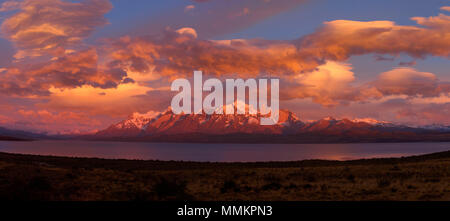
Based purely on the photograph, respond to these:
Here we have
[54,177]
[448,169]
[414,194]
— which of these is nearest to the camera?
[414,194]

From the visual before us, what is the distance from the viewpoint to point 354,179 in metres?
31.0

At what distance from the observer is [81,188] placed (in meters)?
23.2

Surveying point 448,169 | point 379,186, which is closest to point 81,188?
point 379,186
